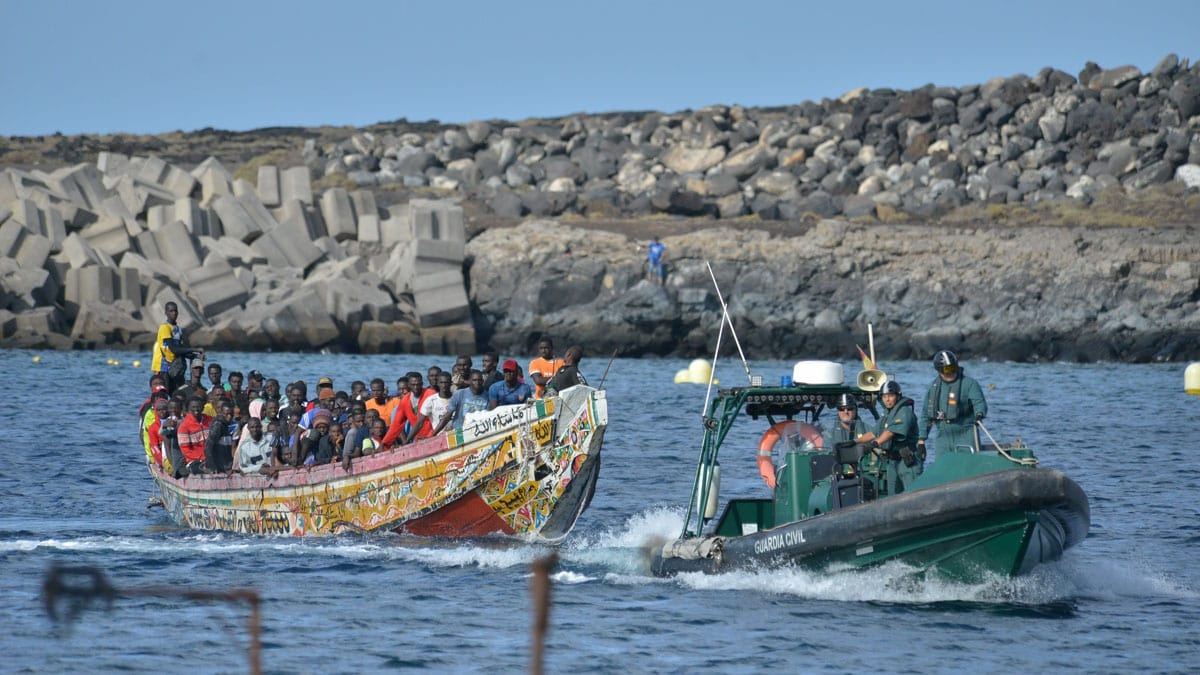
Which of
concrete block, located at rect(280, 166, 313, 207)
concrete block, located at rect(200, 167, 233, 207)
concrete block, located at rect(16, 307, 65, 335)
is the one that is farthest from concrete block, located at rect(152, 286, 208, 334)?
concrete block, located at rect(280, 166, 313, 207)

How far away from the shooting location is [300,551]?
18.6 metres

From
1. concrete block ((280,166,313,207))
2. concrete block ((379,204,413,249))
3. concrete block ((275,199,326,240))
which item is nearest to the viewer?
concrete block ((275,199,326,240))

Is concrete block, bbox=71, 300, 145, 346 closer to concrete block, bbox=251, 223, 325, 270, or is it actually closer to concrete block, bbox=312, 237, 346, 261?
concrete block, bbox=251, 223, 325, 270

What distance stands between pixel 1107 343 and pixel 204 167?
3189 cm

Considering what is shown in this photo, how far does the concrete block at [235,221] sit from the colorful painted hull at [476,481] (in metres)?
39.6

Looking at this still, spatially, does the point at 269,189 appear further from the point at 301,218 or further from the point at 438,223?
the point at 438,223

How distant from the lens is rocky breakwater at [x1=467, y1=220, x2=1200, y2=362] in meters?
55.7

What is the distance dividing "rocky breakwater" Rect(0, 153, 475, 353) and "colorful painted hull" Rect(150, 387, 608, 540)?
3445 centimetres

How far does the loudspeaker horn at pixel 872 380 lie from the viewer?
15453mm

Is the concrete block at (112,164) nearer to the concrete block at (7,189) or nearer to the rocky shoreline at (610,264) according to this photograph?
the rocky shoreline at (610,264)

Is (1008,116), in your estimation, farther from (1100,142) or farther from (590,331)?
(590,331)

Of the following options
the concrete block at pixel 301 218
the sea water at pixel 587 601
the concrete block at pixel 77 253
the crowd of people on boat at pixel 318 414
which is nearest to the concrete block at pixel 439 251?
the concrete block at pixel 301 218

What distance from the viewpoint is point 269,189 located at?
61.5 metres

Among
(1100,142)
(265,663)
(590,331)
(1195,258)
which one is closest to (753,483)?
(265,663)
